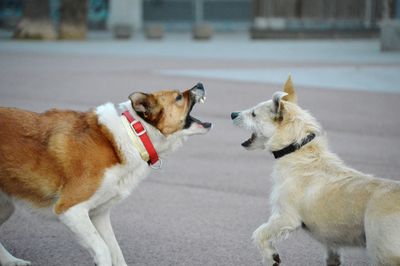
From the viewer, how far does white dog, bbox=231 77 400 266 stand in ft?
18.9

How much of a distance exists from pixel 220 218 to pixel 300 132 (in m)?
2.11

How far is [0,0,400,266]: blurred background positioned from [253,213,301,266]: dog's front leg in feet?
1.84

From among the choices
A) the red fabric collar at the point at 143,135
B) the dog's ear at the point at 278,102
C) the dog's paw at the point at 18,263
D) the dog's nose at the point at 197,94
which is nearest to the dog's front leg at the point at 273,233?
the dog's ear at the point at 278,102

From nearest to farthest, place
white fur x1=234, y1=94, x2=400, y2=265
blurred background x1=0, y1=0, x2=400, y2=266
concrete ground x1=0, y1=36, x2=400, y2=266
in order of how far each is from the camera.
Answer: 1. white fur x1=234, y1=94, x2=400, y2=265
2. concrete ground x1=0, y1=36, x2=400, y2=266
3. blurred background x1=0, y1=0, x2=400, y2=266

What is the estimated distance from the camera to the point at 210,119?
15.2 metres

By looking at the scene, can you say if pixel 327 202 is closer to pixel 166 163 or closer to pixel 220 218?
pixel 220 218

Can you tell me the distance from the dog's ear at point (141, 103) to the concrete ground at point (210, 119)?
1.33 metres

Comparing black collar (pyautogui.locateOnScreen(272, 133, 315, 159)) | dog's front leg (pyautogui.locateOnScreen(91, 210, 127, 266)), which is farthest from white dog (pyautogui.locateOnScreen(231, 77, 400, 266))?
dog's front leg (pyautogui.locateOnScreen(91, 210, 127, 266))

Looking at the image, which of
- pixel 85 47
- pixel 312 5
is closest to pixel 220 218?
pixel 85 47

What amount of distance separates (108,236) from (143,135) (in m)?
0.88

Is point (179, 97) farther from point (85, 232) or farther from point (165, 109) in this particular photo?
point (85, 232)

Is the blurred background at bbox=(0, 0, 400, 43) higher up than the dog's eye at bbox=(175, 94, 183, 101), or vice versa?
the dog's eye at bbox=(175, 94, 183, 101)

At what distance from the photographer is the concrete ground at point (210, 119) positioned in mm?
7688

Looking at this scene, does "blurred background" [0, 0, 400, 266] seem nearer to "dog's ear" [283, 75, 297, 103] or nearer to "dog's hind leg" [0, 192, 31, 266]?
"dog's hind leg" [0, 192, 31, 266]
